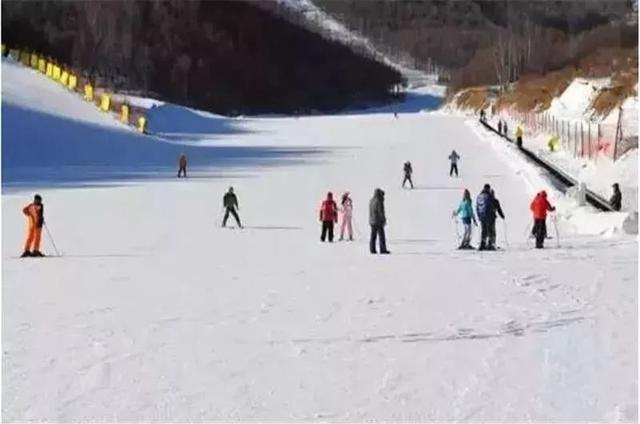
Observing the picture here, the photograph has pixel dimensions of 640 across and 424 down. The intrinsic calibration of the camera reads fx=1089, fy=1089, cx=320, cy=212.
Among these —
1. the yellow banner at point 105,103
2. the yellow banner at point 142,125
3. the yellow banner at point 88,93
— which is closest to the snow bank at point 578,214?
the yellow banner at point 142,125

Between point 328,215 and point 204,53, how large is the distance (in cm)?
12419

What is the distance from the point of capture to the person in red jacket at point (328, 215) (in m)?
17.9

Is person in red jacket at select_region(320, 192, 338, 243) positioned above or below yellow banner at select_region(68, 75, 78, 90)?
below

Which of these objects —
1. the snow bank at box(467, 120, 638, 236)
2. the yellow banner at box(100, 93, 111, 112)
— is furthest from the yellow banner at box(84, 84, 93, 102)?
the snow bank at box(467, 120, 638, 236)

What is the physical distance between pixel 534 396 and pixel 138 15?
128 meters

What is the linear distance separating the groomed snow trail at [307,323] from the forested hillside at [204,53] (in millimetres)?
84686

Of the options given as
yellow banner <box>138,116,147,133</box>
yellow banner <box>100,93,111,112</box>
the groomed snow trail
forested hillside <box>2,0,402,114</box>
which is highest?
forested hillside <box>2,0,402,114</box>

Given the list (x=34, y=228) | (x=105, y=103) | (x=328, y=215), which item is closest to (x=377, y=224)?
(x=328, y=215)

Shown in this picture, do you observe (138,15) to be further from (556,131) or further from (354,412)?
(354,412)

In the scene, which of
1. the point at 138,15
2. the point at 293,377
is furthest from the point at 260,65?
the point at 293,377

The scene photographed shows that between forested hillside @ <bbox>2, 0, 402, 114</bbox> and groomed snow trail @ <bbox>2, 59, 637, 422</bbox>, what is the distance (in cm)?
8469

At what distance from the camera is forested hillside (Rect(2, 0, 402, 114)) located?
11644cm

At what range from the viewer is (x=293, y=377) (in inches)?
353

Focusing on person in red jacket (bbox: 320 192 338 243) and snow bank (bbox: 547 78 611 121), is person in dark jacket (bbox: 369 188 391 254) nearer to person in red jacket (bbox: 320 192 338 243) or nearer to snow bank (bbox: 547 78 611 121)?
person in red jacket (bbox: 320 192 338 243)
